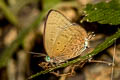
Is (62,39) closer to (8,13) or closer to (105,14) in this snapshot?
(105,14)

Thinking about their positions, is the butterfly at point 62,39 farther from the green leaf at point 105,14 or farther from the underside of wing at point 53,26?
the green leaf at point 105,14

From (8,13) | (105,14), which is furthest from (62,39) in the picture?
(8,13)

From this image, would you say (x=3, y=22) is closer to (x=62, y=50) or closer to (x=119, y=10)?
(x=62, y=50)

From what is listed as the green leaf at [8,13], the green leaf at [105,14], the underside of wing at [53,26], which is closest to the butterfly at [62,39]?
the underside of wing at [53,26]

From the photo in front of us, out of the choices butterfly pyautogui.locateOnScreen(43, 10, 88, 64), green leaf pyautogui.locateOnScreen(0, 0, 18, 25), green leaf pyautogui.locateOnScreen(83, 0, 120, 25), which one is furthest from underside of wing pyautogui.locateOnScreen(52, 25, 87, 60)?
green leaf pyautogui.locateOnScreen(0, 0, 18, 25)

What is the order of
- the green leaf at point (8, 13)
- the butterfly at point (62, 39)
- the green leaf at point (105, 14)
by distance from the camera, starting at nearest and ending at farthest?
the green leaf at point (105, 14) → the butterfly at point (62, 39) → the green leaf at point (8, 13)

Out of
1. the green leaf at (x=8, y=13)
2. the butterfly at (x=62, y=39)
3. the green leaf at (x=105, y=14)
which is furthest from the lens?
the green leaf at (x=8, y=13)

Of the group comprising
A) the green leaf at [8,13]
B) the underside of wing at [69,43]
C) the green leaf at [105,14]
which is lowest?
the underside of wing at [69,43]

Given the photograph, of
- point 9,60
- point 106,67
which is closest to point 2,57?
point 9,60
